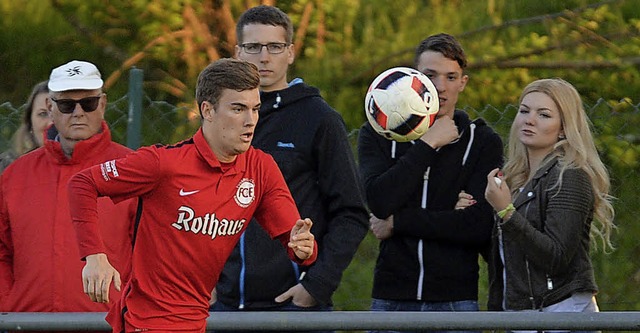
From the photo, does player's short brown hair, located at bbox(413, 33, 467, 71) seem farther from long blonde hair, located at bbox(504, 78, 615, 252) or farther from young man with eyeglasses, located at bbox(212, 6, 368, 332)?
young man with eyeglasses, located at bbox(212, 6, 368, 332)

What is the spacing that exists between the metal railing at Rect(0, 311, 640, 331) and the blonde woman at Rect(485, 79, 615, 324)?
16.8 inches

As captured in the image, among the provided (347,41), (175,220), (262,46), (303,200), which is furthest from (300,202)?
(347,41)

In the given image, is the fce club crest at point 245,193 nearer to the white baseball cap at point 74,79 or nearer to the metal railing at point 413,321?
the metal railing at point 413,321

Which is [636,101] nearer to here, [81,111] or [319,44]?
[319,44]

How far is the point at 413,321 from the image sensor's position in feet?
14.8

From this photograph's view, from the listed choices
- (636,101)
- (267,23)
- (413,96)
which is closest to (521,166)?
(413,96)

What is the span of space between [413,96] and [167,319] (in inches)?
58.7

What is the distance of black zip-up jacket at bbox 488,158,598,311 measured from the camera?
4.87m

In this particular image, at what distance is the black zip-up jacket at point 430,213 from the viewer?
5.15 metres

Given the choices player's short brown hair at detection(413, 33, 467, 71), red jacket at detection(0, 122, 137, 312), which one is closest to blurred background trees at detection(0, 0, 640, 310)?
player's short brown hair at detection(413, 33, 467, 71)

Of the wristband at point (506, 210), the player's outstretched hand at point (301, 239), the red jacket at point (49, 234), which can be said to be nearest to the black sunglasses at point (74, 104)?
the red jacket at point (49, 234)

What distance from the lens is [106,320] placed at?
443 cm

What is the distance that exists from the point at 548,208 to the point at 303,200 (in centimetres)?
103

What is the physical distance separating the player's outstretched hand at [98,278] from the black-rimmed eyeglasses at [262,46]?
1315 mm
